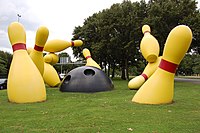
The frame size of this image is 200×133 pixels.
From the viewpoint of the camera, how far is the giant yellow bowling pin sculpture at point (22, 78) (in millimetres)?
9422

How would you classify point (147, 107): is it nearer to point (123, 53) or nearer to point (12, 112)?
point (12, 112)

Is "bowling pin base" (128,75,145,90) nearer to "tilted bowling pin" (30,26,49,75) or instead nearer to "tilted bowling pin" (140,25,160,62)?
"tilted bowling pin" (140,25,160,62)

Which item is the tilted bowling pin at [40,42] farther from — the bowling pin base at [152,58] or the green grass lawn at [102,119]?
the bowling pin base at [152,58]

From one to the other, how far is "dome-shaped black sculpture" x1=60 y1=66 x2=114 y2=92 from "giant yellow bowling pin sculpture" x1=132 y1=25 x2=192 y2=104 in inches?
173

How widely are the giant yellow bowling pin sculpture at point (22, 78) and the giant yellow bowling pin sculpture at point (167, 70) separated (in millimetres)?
3789

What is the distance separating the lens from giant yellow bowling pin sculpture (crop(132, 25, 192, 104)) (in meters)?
8.36

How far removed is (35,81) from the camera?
9.64 m

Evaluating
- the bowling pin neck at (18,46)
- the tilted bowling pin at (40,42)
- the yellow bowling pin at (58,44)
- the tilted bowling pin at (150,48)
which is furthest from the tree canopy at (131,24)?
the bowling pin neck at (18,46)

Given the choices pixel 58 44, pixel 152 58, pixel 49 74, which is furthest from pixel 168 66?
pixel 49 74

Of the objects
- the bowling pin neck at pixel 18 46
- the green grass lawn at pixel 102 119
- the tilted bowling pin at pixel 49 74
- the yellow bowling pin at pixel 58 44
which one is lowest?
the green grass lawn at pixel 102 119

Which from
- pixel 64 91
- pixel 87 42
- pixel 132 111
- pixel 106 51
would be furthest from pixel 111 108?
pixel 87 42

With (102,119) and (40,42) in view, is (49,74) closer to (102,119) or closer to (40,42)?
(40,42)

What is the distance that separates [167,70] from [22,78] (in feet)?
17.3

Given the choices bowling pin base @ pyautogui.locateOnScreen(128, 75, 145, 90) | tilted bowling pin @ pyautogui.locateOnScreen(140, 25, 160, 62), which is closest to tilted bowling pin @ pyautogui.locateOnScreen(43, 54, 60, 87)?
bowling pin base @ pyautogui.locateOnScreen(128, 75, 145, 90)
